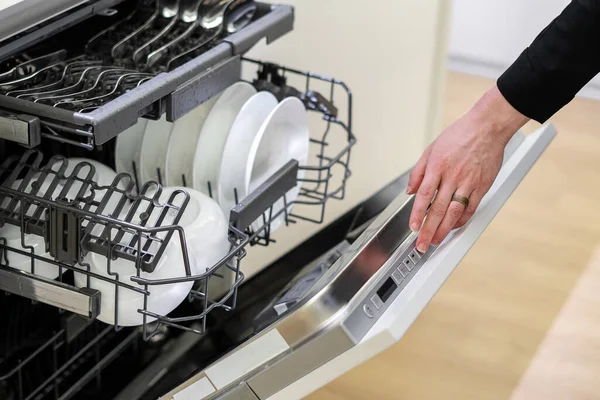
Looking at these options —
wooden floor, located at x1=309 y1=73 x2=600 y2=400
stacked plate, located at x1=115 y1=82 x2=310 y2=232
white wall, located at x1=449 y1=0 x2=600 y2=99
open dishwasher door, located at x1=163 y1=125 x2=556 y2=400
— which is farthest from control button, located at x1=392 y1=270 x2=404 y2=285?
white wall, located at x1=449 y1=0 x2=600 y2=99

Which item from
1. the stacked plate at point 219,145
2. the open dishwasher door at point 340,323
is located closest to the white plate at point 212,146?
the stacked plate at point 219,145

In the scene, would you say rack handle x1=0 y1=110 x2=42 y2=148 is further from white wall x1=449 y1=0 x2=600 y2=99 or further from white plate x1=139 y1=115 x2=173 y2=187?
white wall x1=449 y1=0 x2=600 y2=99

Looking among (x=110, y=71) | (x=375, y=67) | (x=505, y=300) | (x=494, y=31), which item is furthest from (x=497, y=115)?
(x=494, y=31)

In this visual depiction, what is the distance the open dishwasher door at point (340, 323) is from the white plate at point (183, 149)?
10.9 inches

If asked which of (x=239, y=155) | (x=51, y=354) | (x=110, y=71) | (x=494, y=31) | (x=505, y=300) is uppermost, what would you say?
(x=110, y=71)

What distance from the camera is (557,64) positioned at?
899 millimetres

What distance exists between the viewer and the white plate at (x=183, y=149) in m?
1.03

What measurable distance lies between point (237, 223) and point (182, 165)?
0.18 meters

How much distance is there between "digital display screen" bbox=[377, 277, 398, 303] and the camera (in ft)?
2.50

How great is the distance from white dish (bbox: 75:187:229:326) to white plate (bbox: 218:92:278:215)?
10 centimetres

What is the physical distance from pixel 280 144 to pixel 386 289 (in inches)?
14.7

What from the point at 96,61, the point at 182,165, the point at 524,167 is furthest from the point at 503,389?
the point at 96,61

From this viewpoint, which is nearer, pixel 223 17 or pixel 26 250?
pixel 26 250

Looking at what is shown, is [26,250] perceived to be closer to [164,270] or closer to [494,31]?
[164,270]
